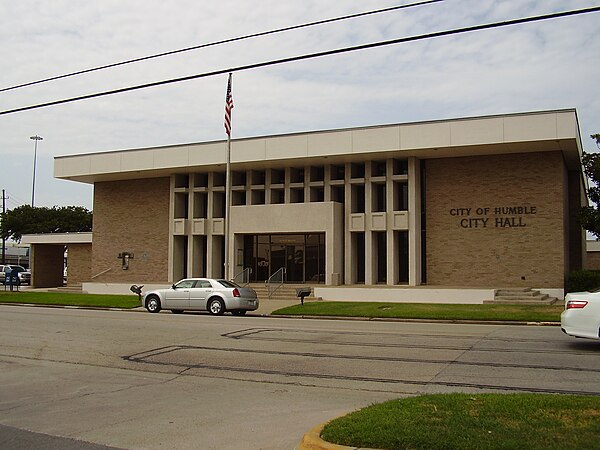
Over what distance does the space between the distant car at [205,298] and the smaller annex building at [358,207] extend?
778 centimetres

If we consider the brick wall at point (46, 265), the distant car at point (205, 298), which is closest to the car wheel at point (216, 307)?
the distant car at point (205, 298)

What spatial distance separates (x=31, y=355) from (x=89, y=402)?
549cm

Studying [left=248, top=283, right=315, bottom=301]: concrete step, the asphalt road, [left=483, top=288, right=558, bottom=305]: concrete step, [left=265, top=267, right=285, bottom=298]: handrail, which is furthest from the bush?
[left=265, top=267, right=285, bottom=298]: handrail

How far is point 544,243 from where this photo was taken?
31062 mm

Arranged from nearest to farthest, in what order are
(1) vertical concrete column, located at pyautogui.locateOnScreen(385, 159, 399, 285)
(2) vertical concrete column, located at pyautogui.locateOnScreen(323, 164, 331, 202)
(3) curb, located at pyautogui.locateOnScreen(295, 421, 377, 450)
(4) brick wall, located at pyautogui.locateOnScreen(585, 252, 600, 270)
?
(3) curb, located at pyautogui.locateOnScreen(295, 421, 377, 450) < (1) vertical concrete column, located at pyautogui.locateOnScreen(385, 159, 399, 285) < (2) vertical concrete column, located at pyautogui.locateOnScreen(323, 164, 331, 202) < (4) brick wall, located at pyautogui.locateOnScreen(585, 252, 600, 270)

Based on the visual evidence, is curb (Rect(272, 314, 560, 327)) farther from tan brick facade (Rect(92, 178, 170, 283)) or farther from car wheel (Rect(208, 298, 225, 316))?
tan brick facade (Rect(92, 178, 170, 283))

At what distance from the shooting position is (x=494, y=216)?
32.2 meters

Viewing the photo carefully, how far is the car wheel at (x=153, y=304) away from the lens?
87.7 feet

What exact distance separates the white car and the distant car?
44.9ft

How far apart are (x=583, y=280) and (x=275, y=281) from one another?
49.1 feet

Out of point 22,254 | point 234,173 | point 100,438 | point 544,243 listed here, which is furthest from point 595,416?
point 22,254

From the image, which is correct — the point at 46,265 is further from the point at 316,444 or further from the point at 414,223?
the point at 316,444

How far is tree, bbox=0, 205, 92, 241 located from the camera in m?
77.3

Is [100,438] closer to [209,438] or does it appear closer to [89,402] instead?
[209,438]
